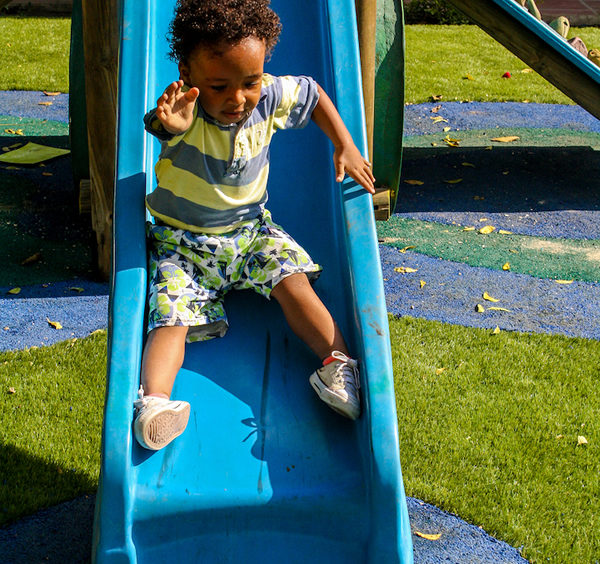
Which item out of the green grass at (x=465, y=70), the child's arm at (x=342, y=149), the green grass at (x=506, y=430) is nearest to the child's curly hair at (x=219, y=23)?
the child's arm at (x=342, y=149)

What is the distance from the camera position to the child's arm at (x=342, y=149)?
2.84 m

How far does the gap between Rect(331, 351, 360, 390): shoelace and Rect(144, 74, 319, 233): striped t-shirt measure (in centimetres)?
64

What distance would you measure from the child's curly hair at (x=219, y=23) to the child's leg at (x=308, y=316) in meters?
0.78

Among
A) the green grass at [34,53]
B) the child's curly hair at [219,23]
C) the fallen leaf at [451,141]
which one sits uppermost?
the child's curly hair at [219,23]

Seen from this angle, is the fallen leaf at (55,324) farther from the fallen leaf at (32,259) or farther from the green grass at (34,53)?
the green grass at (34,53)

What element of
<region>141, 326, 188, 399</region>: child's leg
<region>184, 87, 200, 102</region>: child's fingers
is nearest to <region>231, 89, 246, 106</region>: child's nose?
<region>184, 87, 200, 102</region>: child's fingers

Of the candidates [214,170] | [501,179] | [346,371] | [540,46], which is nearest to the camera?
[346,371]

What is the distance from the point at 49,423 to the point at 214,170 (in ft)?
4.22

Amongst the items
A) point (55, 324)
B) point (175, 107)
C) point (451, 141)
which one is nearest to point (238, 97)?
point (175, 107)

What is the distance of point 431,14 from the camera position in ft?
39.5

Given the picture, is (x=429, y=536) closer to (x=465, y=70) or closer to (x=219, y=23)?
(x=219, y=23)

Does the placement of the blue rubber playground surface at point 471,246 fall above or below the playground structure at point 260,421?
below

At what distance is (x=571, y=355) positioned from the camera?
12.7 ft

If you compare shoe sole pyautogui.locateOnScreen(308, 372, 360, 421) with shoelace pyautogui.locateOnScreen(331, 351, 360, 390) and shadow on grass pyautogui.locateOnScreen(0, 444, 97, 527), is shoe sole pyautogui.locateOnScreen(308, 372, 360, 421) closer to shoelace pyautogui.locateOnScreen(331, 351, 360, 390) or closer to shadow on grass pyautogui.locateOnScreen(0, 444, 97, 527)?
shoelace pyautogui.locateOnScreen(331, 351, 360, 390)
